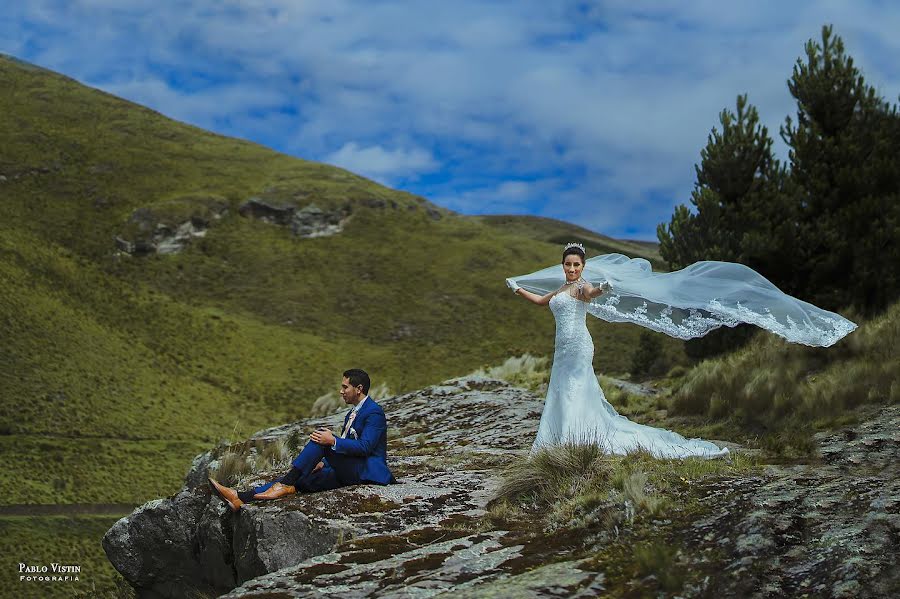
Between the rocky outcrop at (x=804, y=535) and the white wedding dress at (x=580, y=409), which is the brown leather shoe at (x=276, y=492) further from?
the rocky outcrop at (x=804, y=535)

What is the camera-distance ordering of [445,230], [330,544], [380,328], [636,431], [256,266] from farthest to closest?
[445,230], [256,266], [380,328], [636,431], [330,544]

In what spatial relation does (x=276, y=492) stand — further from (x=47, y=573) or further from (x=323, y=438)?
(x=47, y=573)

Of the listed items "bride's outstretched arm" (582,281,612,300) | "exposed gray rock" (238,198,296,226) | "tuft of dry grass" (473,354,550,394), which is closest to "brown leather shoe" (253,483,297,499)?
"bride's outstretched arm" (582,281,612,300)

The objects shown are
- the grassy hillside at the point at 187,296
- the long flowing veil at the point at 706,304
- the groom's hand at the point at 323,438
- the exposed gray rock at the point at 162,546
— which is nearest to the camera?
the groom's hand at the point at 323,438

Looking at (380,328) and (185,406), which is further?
(380,328)

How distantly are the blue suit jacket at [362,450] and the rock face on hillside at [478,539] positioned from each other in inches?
9.0

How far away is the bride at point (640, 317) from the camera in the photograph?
33.3 feet

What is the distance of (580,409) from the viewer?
10.2 metres

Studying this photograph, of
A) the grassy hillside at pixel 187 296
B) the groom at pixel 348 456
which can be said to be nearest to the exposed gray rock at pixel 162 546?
the groom at pixel 348 456

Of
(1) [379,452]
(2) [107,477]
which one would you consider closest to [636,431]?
(1) [379,452]

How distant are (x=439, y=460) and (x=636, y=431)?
3000mm

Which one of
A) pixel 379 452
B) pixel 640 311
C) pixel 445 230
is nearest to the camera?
pixel 379 452

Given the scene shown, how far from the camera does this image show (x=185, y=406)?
181 feet

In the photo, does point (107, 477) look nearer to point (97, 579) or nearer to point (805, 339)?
point (97, 579)
